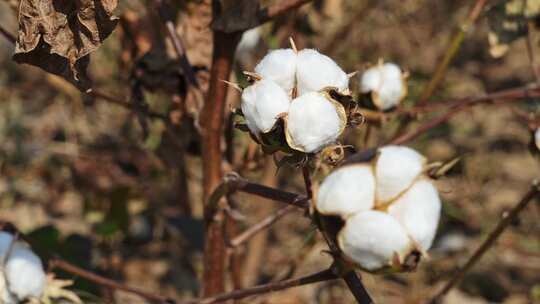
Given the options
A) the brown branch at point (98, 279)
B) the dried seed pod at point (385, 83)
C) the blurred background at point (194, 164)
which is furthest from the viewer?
the blurred background at point (194, 164)

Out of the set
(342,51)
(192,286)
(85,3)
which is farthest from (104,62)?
(85,3)

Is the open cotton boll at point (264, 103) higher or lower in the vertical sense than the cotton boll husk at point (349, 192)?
higher

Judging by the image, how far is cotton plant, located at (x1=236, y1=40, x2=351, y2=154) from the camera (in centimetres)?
100

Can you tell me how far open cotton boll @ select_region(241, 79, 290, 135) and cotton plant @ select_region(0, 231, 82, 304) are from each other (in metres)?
0.54

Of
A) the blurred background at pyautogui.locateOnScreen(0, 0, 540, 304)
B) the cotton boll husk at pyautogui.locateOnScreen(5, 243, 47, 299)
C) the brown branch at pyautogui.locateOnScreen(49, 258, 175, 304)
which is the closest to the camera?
the cotton boll husk at pyautogui.locateOnScreen(5, 243, 47, 299)

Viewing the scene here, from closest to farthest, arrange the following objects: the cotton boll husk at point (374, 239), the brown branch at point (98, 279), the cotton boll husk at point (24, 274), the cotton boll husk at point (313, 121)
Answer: the cotton boll husk at point (374, 239) → the cotton boll husk at point (313, 121) → the cotton boll husk at point (24, 274) → the brown branch at point (98, 279)

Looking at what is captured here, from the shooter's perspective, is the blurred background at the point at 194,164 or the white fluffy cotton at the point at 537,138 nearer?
the white fluffy cotton at the point at 537,138

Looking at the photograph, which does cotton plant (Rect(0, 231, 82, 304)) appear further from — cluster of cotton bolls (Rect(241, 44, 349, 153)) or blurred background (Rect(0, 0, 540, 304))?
cluster of cotton bolls (Rect(241, 44, 349, 153))

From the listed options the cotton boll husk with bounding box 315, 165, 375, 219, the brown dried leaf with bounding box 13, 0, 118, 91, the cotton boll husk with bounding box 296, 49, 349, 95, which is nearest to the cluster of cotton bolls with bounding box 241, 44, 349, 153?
the cotton boll husk with bounding box 296, 49, 349, 95

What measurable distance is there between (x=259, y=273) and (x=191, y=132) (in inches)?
38.7

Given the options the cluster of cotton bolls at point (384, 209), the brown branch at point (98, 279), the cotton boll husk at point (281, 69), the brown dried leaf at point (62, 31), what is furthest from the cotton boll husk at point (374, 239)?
the brown branch at point (98, 279)

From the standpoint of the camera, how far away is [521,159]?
133 inches

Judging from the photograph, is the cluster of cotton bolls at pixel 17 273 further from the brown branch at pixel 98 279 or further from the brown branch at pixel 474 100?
the brown branch at pixel 474 100

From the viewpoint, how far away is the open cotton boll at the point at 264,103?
1.00 m
